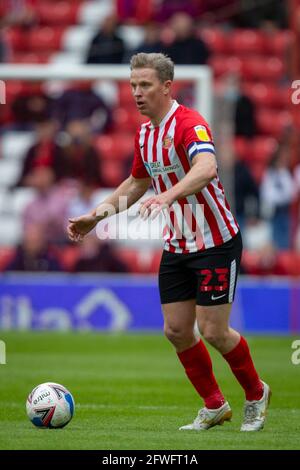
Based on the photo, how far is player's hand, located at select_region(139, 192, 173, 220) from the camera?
22.7 ft

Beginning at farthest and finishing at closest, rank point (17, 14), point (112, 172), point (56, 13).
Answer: point (56, 13) → point (17, 14) → point (112, 172)

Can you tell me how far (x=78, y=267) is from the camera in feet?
55.8

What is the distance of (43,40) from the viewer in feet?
73.5

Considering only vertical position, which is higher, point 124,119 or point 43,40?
point 43,40

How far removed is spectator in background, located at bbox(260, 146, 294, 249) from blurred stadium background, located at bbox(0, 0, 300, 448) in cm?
2

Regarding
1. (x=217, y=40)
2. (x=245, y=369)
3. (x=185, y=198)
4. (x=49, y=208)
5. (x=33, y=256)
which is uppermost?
(x=217, y=40)

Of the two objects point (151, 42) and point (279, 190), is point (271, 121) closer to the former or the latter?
point (151, 42)

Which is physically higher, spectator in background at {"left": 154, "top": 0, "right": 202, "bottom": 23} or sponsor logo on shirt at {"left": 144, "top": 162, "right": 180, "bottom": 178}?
spectator in background at {"left": 154, "top": 0, "right": 202, "bottom": 23}

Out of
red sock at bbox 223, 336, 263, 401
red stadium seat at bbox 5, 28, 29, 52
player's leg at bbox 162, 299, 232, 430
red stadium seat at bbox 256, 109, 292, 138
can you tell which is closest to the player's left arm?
player's leg at bbox 162, 299, 232, 430

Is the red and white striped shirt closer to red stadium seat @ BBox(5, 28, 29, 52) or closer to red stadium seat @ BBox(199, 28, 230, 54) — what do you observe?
red stadium seat @ BBox(199, 28, 230, 54)

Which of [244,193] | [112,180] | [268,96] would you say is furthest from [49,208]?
[268,96]

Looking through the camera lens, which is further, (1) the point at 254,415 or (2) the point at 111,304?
(2) the point at 111,304

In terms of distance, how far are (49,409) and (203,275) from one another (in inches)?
52.4
